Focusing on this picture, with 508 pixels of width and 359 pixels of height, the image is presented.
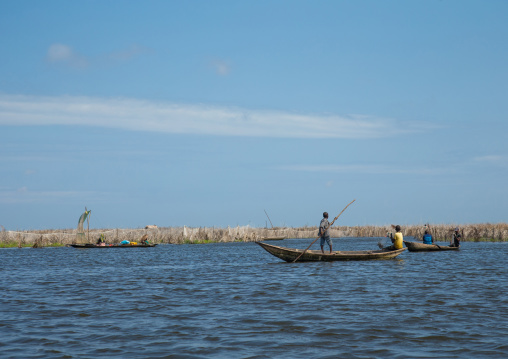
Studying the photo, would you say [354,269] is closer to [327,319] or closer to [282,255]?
[282,255]

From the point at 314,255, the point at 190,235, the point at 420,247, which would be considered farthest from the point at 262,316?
the point at 190,235

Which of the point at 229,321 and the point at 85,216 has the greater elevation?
the point at 85,216

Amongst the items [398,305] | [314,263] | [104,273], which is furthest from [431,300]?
[104,273]

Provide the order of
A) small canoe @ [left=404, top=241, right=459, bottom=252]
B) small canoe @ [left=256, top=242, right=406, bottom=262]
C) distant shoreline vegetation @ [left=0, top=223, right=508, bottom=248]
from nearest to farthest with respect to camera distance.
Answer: small canoe @ [left=256, top=242, right=406, bottom=262] → small canoe @ [left=404, top=241, right=459, bottom=252] → distant shoreline vegetation @ [left=0, top=223, right=508, bottom=248]

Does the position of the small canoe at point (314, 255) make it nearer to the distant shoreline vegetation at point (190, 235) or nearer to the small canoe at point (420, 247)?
the small canoe at point (420, 247)

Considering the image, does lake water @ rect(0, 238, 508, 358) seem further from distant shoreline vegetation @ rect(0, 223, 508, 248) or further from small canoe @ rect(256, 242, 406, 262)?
distant shoreline vegetation @ rect(0, 223, 508, 248)

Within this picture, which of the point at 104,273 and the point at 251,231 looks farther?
the point at 251,231

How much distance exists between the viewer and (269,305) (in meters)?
11.2

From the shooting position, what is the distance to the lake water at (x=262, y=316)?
24.4 feet

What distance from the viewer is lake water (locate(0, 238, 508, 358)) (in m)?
7.45

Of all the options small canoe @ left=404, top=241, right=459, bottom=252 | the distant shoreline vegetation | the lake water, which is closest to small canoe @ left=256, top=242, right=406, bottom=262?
the lake water

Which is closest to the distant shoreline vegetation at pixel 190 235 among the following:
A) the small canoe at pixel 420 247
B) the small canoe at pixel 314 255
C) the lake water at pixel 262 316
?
the small canoe at pixel 420 247

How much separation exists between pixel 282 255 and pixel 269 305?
409 inches

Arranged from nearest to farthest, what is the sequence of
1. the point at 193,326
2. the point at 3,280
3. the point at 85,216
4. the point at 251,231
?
the point at 193,326 < the point at 3,280 < the point at 85,216 < the point at 251,231
